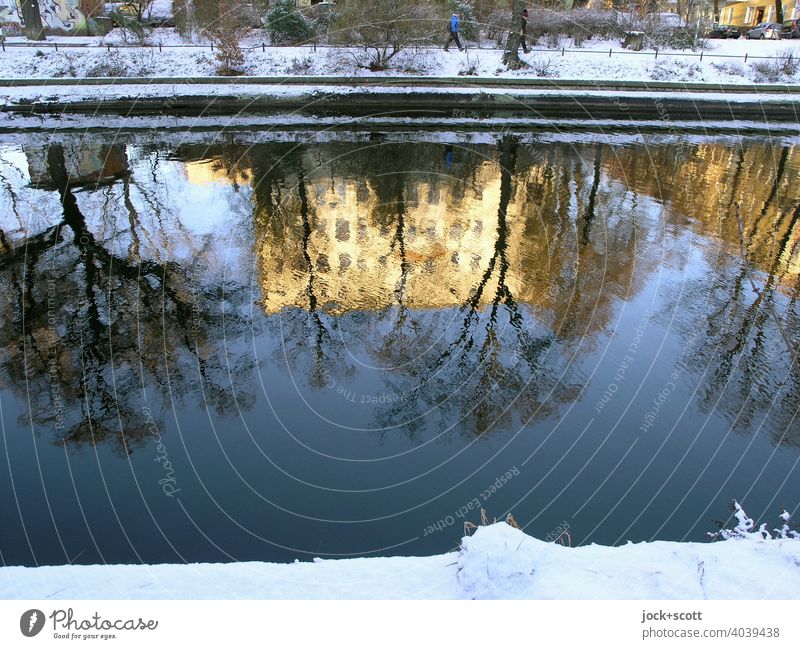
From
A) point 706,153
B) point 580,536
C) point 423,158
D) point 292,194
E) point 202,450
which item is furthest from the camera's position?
point 706,153

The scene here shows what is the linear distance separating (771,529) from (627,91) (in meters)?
31.6

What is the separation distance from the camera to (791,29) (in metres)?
46.3

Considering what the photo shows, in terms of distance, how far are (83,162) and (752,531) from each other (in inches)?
857

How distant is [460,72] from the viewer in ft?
113

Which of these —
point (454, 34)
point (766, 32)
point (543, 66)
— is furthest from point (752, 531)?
point (766, 32)

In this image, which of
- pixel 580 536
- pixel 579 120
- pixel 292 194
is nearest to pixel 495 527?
pixel 580 536

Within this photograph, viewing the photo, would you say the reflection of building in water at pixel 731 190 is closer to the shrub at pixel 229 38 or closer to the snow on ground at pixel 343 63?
the snow on ground at pixel 343 63

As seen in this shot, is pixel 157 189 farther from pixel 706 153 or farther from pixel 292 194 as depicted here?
pixel 706 153

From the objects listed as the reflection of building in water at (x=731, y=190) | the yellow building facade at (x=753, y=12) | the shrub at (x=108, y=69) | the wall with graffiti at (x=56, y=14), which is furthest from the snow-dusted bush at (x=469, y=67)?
the yellow building facade at (x=753, y=12)

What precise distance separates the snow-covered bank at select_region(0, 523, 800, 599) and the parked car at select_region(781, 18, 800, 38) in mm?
51759

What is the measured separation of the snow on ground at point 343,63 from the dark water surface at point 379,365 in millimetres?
18089

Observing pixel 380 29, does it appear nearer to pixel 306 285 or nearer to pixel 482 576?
pixel 306 285

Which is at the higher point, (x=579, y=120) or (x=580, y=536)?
(x=579, y=120)

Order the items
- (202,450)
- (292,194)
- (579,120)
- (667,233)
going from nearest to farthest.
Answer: (202,450) < (667,233) < (292,194) < (579,120)
